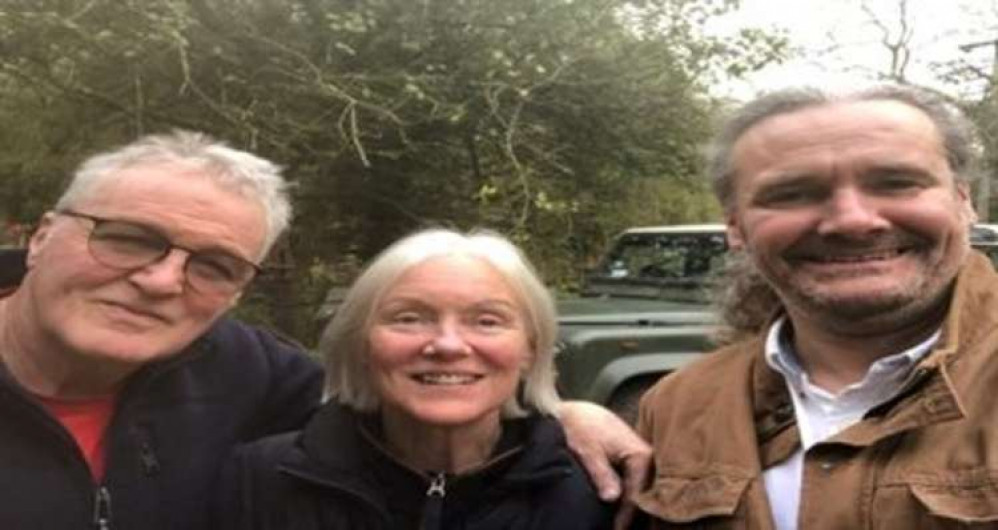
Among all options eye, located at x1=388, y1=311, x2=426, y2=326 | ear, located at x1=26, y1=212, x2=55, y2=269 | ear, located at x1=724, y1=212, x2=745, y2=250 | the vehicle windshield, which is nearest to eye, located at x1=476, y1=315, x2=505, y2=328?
eye, located at x1=388, y1=311, x2=426, y2=326

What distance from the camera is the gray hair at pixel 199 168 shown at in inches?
93.7

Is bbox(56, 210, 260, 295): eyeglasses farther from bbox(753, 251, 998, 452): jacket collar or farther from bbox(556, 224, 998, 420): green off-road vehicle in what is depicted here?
bbox(556, 224, 998, 420): green off-road vehicle

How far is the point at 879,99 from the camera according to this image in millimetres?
2068

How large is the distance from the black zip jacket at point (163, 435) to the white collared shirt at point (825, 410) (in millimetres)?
1111

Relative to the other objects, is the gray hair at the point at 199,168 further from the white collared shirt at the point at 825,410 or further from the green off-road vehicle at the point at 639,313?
the green off-road vehicle at the point at 639,313

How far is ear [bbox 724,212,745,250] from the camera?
2.18 metres

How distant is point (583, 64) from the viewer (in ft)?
30.6

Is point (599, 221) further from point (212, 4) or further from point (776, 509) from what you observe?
point (776, 509)

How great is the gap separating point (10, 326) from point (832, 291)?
A: 5.21ft

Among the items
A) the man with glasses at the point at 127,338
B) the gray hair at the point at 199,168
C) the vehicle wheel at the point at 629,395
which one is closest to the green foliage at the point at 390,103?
the vehicle wheel at the point at 629,395

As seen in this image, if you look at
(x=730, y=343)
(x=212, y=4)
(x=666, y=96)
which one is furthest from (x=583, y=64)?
(x=730, y=343)

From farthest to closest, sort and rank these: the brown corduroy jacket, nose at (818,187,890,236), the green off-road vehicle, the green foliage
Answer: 1. the green foliage
2. the green off-road vehicle
3. nose at (818,187,890,236)
4. the brown corduroy jacket

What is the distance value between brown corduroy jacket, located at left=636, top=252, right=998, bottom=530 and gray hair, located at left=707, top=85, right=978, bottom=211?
20 centimetres

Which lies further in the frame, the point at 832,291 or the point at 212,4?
the point at 212,4
